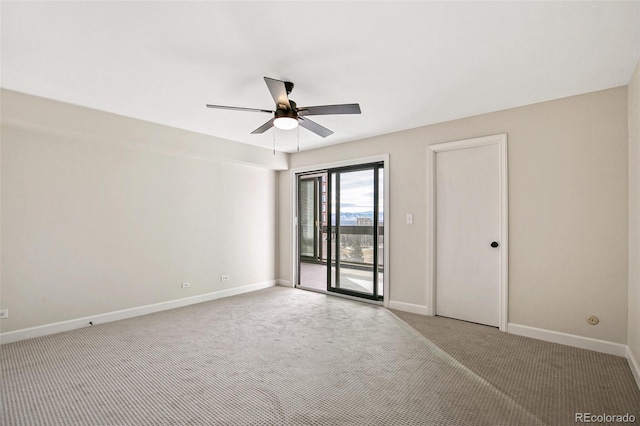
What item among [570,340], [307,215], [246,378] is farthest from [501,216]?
[307,215]

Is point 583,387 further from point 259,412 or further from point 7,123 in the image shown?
point 7,123

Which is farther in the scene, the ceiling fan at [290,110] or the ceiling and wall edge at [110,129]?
the ceiling and wall edge at [110,129]

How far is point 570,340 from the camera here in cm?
311

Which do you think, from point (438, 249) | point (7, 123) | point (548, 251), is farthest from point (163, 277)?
point (548, 251)

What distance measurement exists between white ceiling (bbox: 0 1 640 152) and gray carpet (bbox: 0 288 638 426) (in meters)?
2.53

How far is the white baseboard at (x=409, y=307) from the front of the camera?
4.18 metres

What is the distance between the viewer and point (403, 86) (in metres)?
2.96

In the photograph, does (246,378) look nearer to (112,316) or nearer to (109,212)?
(112,316)

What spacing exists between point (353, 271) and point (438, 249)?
4.89ft

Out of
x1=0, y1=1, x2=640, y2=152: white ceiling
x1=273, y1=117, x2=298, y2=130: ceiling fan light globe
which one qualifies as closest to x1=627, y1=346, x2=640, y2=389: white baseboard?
x1=0, y1=1, x2=640, y2=152: white ceiling

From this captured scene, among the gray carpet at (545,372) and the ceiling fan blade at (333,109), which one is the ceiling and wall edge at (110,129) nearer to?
the ceiling fan blade at (333,109)

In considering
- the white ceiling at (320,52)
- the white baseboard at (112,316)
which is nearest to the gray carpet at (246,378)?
the white baseboard at (112,316)

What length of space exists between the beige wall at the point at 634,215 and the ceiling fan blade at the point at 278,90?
277 cm

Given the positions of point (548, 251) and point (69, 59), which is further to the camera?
point (548, 251)
